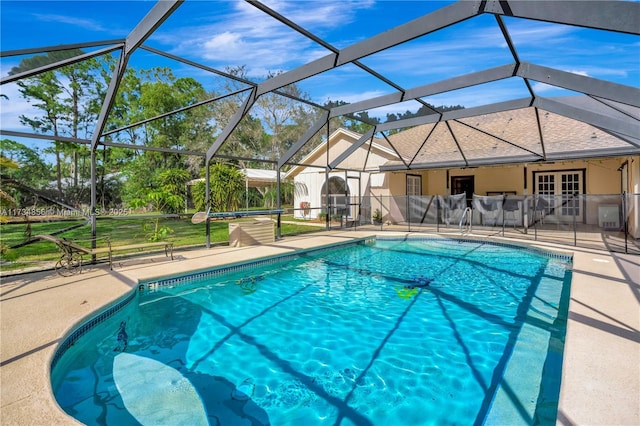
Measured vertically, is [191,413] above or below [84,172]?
below

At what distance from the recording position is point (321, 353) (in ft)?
13.2

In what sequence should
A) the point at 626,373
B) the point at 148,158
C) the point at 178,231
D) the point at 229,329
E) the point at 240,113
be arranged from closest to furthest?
the point at 626,373, the point at 229,329, the point at 240,113, the point at 178,231, the point at 148,158

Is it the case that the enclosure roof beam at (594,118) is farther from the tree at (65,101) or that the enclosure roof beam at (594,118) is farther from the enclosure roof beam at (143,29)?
the tree at (65,101)

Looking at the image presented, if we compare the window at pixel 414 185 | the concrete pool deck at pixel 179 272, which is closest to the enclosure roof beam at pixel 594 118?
the concrete pool deck at pixel 179 272

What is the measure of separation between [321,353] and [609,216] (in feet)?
42.7

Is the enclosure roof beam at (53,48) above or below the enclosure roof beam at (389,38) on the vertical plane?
below

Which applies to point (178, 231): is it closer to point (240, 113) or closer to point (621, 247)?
point (240, 113)

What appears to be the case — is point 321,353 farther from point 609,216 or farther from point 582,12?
point 609,216

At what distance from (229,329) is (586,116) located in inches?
345

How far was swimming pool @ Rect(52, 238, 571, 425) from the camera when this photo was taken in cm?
299

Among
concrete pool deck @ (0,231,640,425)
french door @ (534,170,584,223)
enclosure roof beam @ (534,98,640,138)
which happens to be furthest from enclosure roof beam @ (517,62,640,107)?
french door @ (534,170,584,223)

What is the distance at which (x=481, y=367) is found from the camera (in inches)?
144


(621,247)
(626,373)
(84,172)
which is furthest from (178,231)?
(84,172)

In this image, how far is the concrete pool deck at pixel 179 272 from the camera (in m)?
2.32
